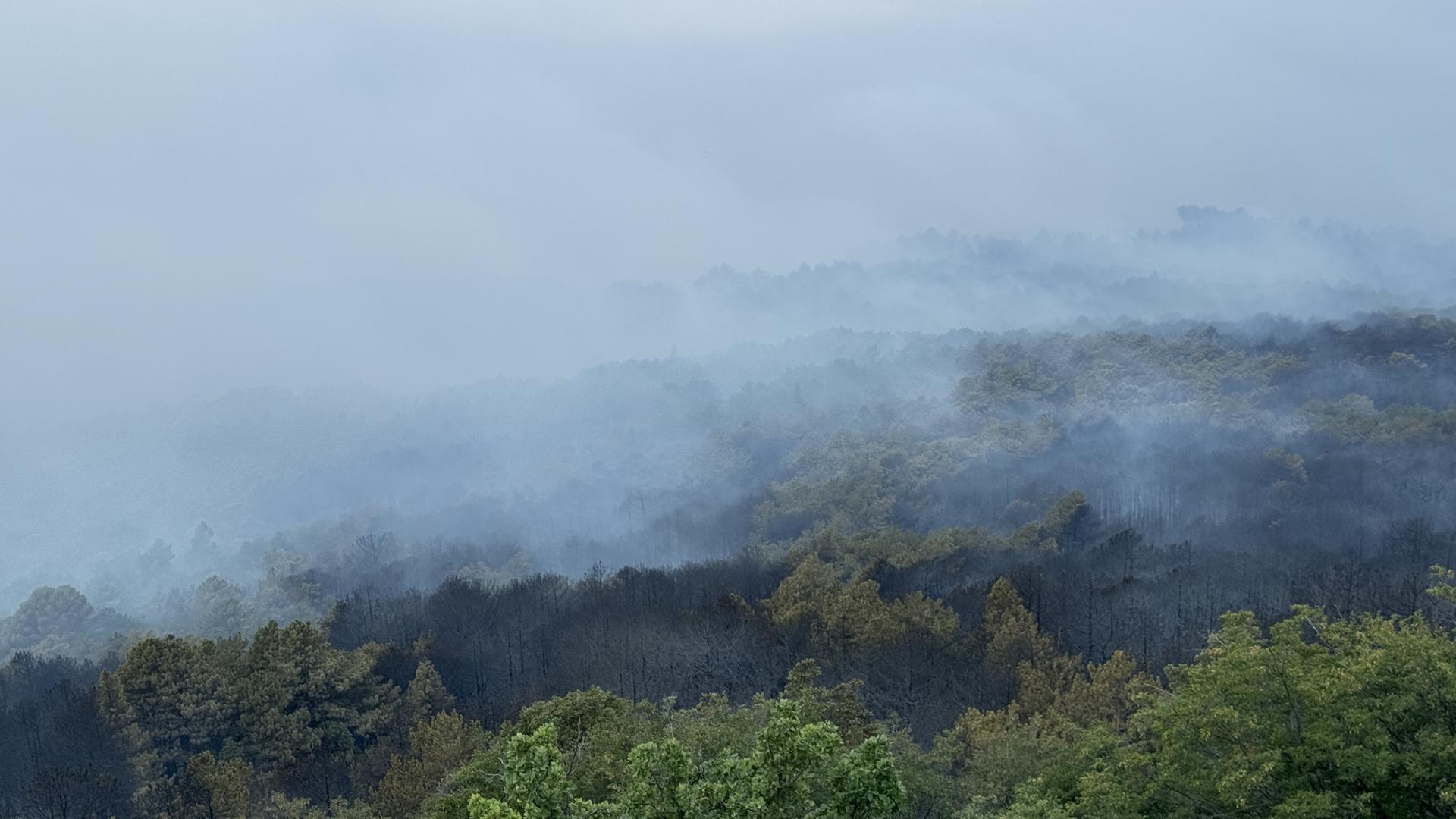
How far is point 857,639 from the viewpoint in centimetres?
7175

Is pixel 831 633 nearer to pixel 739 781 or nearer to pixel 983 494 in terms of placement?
pixel 739 781

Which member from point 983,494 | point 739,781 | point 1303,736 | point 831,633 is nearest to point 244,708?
point 831,633

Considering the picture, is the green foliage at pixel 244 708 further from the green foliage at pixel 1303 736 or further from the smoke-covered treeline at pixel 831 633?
the green foliage at pixel 1303 736

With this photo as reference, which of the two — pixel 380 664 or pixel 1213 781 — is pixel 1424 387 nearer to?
pixel 380 664

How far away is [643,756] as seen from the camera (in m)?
25.6

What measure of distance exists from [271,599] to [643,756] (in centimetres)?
10948

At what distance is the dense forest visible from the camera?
27188 mm

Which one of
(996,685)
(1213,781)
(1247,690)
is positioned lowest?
(996,685)

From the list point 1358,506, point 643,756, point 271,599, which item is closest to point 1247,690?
point 643,756

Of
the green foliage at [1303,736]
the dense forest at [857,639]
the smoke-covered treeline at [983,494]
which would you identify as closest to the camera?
the green foliage at [1303,736]

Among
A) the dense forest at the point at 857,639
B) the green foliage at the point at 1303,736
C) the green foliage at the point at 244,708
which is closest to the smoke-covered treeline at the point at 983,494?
the dense forest at the point at 857,639

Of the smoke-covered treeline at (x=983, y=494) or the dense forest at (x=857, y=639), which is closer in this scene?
the dense forest at (x=857, y=639)

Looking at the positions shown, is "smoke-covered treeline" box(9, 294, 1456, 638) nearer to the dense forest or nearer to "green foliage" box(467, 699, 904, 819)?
the dense forest

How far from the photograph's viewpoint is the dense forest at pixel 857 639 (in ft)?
89.2
